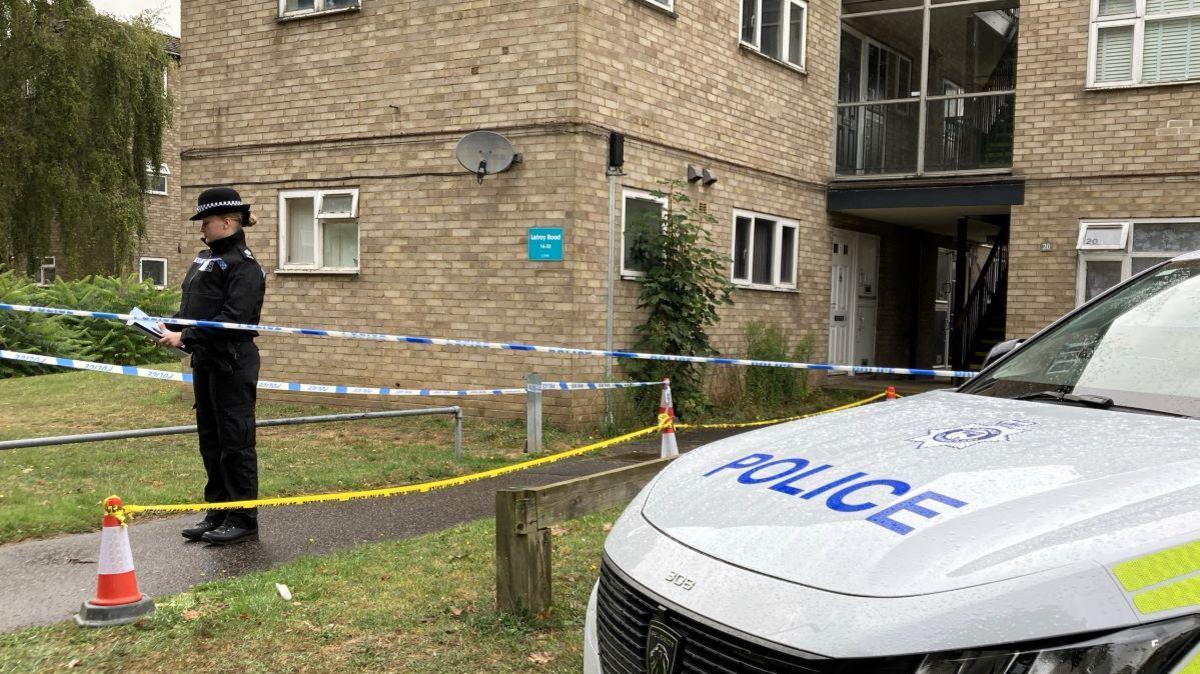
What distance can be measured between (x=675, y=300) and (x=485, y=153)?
9.05ft

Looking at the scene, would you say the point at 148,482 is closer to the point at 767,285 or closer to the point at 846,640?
the point at 846,640

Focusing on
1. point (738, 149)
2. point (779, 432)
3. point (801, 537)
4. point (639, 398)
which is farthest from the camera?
point (738, 149)

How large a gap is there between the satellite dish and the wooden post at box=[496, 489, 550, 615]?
7.34m

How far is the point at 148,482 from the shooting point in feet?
26.4

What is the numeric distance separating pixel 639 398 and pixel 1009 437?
908 centimetres

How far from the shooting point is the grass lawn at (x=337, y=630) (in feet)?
13.5

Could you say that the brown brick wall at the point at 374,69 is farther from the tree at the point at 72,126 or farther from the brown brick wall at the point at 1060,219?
the tree at the point at 72,126

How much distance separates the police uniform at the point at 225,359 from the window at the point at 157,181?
23.9 m

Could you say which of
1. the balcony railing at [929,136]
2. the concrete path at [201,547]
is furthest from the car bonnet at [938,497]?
the balcony railing at [929,136]

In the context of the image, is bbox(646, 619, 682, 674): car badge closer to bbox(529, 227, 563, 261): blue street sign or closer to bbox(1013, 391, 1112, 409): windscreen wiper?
bbox(1013, 391, 1112, 409): windscreen wiper

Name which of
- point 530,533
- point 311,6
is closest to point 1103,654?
point 530,533

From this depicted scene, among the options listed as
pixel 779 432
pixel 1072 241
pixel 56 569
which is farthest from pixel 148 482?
pixel 1072 241

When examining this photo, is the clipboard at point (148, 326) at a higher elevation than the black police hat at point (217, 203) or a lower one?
lower

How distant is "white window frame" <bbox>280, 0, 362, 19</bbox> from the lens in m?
12.4
